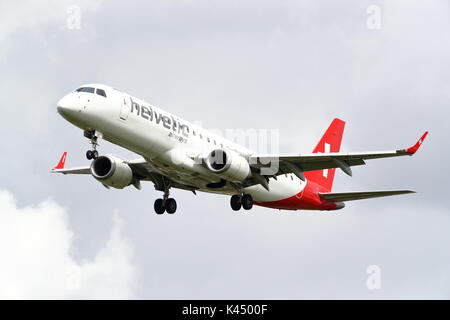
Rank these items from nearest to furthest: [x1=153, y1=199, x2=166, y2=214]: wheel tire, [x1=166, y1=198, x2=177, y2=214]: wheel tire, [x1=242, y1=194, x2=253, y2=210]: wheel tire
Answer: [x1=242, y1=194, x2=253, y2=210]: wheel tire → [x1=166, y1=198, x2=177, y2=214]: wheel tire → [x1=153, y1=199, x2=166, y2=214]: wheel tire

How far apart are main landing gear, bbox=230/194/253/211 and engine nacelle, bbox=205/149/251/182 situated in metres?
3.02

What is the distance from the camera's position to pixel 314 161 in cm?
4944

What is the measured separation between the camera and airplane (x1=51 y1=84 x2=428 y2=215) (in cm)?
4444

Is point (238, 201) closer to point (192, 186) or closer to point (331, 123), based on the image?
point (192, 186)

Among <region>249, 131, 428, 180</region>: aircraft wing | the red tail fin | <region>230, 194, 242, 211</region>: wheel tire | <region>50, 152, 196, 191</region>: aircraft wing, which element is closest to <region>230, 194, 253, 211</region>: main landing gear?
<region>230, 194, 242, 211</region>: wheel tire

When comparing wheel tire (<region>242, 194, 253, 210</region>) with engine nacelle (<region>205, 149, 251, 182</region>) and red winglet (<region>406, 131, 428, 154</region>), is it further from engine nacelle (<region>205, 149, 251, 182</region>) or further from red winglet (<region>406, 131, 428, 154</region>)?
red winglet (<region>406, 131, 428, 154</region>)

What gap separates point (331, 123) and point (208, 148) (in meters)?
16.3

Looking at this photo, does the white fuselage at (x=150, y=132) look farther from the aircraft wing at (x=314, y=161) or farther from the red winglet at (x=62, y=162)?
the red winglet at (x=62, y=162)

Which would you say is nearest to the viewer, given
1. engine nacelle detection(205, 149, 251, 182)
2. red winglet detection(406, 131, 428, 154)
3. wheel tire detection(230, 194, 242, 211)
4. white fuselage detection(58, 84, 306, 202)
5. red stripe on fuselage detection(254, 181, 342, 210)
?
red winglet detection(406, 131, 428, 154)

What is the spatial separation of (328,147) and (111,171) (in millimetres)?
17830

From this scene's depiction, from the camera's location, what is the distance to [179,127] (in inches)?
1865

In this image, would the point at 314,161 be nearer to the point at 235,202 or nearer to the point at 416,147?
the point at 235,202

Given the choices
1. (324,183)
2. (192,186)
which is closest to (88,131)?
(192,186)

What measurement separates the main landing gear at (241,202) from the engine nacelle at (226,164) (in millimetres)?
3017
